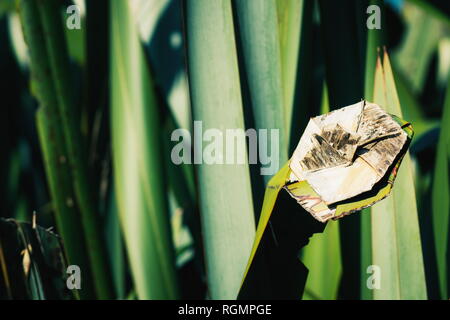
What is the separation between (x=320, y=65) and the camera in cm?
65

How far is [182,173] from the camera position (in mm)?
512

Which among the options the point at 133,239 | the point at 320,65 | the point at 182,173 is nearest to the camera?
the point at 133,239

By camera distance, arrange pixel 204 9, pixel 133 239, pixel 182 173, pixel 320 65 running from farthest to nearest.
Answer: pixel 320 65
pixel 182 173
pixel 133 239
pixel 204 9

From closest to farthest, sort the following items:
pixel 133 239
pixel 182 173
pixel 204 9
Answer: pixel 204 9
pixel 133 239
pixel 182 173

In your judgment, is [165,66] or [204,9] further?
[165,66]

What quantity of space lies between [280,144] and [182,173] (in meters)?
0.24

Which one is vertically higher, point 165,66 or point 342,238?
point 165,66

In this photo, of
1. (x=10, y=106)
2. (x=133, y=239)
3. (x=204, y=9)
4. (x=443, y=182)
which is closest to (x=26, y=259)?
(x=133, y=239)

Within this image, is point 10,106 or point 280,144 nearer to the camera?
point 280,144

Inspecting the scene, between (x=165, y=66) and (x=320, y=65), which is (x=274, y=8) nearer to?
(x=165, y=66)
